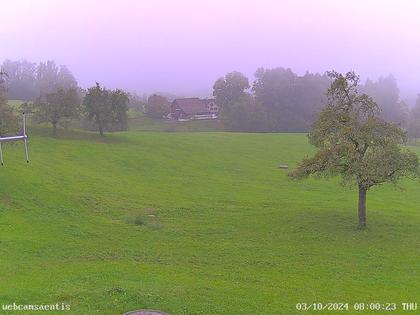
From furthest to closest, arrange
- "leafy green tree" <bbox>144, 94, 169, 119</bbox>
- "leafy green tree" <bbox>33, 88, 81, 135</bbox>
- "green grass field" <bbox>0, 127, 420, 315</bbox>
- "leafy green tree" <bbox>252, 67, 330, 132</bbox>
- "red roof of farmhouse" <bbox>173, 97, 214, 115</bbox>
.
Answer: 1. "red roof of farmhouse" <bbox>173, 97, 214, 115</bbox>
2. "leafy green tree" <bbox>144, 94, 169, 119</bbox>
3. "leafy green tree" <bbox>252, 67, 330, 132</bbox>
4. "leafy green tree" <bbox>33, 88, 81, 135</bbox>
5. "green grass field" <bbox>0, 127, 420, 315</bbox>

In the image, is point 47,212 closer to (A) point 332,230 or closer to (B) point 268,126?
(A) point 332,230

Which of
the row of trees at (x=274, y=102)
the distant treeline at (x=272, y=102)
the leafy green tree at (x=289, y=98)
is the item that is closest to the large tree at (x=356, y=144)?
the distant treeline at (x=272, y=102)

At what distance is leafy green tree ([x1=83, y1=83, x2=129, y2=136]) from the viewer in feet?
267

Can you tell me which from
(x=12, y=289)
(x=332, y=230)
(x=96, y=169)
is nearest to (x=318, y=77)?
(x=96, y=169)

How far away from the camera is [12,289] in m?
21.4

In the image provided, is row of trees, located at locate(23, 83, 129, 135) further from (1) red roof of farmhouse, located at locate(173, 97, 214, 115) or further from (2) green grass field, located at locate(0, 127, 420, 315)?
(1) red roof of farmhouse, located at locate(173, 97, 214, 115)

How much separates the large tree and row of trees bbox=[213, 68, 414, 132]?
96.0 m

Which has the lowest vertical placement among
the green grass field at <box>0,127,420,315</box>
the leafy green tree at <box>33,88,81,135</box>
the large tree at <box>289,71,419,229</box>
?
the green grass field at <box>0,127,420,315</box>

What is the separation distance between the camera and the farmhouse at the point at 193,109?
15588cm

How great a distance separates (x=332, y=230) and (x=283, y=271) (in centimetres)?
1138

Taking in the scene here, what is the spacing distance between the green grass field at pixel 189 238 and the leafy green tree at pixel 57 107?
10.4m

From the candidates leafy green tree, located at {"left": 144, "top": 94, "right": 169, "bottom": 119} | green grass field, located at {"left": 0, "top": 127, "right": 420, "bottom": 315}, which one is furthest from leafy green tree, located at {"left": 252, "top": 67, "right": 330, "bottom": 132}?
green grass field, located at {"left": 0, "top": 127, "right": 420, "bottom": 315}

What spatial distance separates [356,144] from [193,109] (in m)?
123

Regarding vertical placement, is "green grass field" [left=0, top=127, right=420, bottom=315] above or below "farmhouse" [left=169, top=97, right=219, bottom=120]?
below
